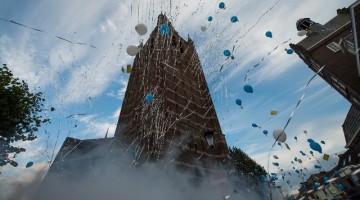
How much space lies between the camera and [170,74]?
2408cm

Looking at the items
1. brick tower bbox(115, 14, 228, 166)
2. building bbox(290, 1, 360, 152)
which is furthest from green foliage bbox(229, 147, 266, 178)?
building bbox(290, 1, 360, 152)

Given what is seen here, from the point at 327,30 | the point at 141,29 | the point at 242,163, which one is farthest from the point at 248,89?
the point at 242,163

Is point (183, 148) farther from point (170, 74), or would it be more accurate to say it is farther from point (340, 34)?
point (340, 34)

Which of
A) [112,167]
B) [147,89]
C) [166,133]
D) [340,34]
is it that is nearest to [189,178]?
[166,133]

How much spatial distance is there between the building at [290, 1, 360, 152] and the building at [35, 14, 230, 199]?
930cm

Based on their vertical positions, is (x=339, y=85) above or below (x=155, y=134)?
above

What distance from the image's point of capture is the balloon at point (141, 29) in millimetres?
6773

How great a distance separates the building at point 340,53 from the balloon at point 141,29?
10161 mm

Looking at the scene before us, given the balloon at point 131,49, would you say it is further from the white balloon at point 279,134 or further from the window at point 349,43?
the window at point 349,43

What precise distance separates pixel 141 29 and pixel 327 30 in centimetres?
1429

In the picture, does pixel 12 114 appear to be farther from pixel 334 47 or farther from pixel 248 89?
pixel 334 47

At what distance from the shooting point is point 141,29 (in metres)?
6.88

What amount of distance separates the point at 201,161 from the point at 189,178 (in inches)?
96.3

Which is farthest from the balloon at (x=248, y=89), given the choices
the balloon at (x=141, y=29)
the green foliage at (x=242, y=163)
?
the green foliage at (x=242, y=163)
